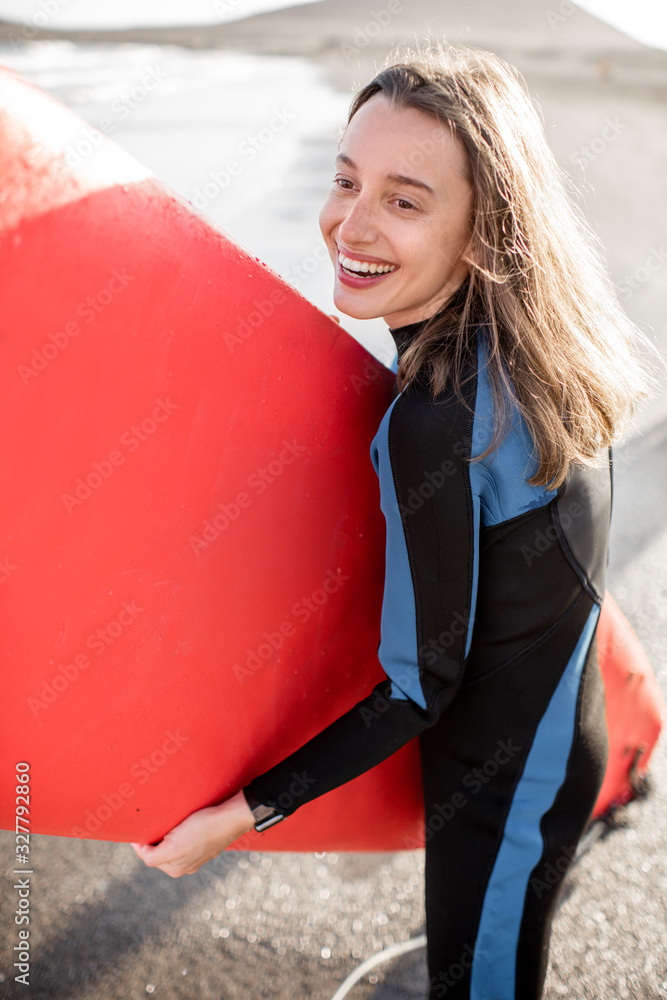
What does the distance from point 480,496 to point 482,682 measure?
32 centimetres

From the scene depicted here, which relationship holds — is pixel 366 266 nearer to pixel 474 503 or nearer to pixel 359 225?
pixel 359 225

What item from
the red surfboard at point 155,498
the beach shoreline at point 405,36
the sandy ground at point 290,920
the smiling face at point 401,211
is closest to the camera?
the red surfboard at point 155,498

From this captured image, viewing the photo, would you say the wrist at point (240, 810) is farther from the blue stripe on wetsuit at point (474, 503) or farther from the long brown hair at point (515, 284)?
the long brown hair at point (515, 284)

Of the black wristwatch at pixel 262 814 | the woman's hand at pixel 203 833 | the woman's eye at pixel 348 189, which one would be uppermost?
the woman's eye at pixel 348 189

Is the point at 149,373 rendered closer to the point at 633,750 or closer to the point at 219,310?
the point at 219,310

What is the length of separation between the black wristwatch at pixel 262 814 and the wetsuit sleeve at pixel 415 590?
0.02m

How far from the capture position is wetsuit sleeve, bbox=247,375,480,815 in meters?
0.98

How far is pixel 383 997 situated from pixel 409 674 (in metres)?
1.00

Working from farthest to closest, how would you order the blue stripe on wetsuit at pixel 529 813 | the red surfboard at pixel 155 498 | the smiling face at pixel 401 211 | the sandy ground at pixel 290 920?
the sandy ground at pixel 290 920, the blue stripe on wetsuit at pixel 529 813, the smiling face at pixel 401 211, the red surfboard at pixel 155 498

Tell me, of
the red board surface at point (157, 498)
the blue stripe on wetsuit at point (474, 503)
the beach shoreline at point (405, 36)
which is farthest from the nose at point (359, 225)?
the beach shoreline at point (405, 36)

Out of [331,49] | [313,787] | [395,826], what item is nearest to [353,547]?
[313,787]

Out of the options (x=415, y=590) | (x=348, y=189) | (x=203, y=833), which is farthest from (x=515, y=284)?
(x=203, y=833)

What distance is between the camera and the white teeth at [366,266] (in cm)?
114

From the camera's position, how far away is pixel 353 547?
1235 mm
